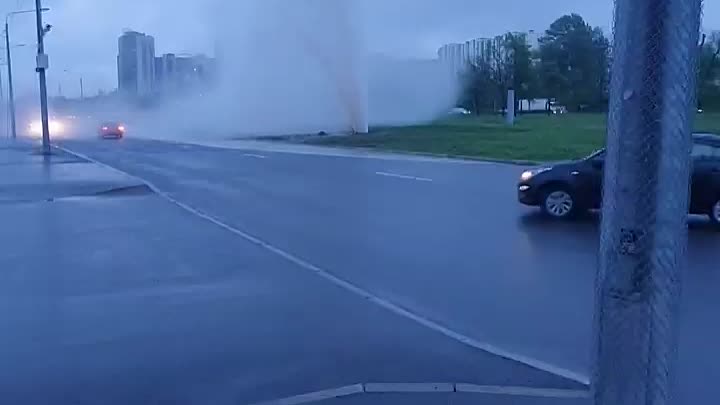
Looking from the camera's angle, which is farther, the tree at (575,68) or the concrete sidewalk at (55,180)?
the tree at (575,68)

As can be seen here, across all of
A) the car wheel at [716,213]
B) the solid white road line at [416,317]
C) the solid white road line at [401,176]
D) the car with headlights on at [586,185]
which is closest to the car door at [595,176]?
the car with headlights on at [586,185]

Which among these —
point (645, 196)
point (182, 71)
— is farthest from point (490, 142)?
point (182, 71)

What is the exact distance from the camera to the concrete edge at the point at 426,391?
237 inches

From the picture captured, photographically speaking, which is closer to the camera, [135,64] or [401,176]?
[401,176]

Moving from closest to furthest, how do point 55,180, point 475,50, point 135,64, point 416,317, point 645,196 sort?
point 645,196 → point 416,317 → point 55,180 → point 475,50 → point 135,64

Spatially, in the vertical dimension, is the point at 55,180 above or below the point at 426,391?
below

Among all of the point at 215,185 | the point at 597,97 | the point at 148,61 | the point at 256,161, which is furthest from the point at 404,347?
the point at 148,61

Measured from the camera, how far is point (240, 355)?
7164 millimetres

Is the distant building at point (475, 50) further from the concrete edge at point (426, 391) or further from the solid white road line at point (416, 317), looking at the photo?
the concrete edge at point (426, 391)

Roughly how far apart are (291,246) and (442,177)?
40.6 feet

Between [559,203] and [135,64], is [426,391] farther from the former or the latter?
[135,64]

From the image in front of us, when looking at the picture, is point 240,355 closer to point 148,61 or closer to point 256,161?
point 256,161

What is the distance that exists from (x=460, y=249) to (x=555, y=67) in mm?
75107

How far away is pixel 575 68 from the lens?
84.7 m
